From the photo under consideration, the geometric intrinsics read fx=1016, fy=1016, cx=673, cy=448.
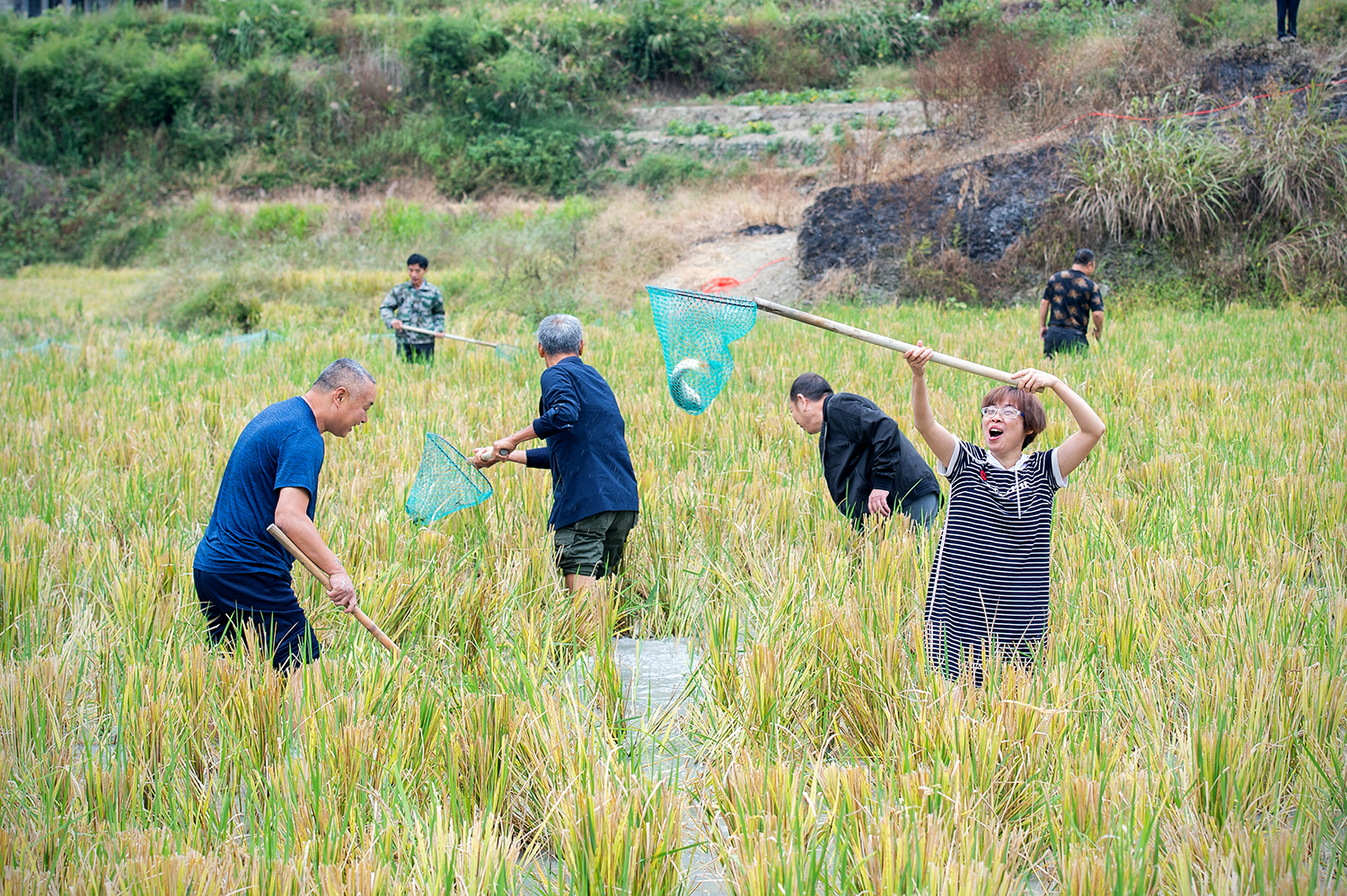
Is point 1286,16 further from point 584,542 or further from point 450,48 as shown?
point 450,48

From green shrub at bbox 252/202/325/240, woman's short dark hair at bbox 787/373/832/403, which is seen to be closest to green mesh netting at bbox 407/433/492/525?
woman's short dark hair at bbox 787/373/832/403

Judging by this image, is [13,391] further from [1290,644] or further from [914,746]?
[1290,644]

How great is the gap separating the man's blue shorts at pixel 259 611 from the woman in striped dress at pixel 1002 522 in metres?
2.12

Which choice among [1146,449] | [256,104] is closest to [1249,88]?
[1146,449]

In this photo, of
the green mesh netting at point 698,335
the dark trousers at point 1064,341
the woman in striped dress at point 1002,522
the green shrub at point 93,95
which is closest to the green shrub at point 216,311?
the dark trousers at point 1064,341

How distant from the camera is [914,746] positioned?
8.95 ft

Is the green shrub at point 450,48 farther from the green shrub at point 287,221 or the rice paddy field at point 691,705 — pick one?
the rice paddy field at point 691,705

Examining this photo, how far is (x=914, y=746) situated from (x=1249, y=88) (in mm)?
18299

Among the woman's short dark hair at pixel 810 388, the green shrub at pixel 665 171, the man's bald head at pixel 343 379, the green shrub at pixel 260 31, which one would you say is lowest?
the woman's short dark hair at pixel 810 388

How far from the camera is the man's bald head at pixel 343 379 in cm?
337

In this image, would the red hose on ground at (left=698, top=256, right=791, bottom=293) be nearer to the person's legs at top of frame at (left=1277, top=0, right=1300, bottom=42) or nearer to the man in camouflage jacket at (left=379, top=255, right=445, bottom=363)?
the man in camouflage jacket at (left=379, top=255, right=445, bottom=363)

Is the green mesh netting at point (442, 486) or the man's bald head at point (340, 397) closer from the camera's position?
the man's bald head at point (340, 397)

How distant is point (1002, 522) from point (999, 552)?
0.10m

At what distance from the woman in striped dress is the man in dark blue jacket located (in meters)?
1.54
